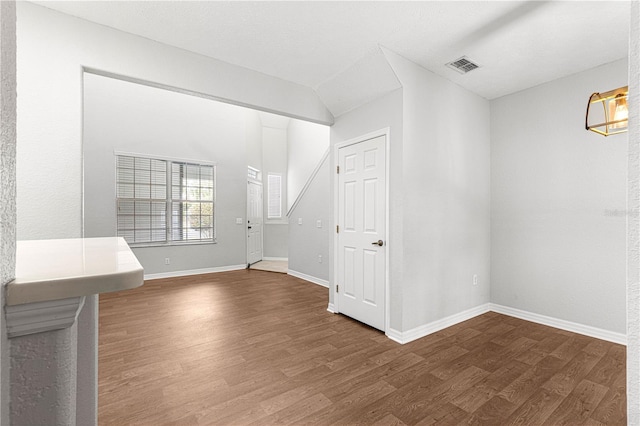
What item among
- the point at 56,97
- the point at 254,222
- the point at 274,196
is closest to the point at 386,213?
the point at 56,97

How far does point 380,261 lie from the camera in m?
3.10

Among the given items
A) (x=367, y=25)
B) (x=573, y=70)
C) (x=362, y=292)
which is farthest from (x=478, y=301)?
(x=367, y=25)

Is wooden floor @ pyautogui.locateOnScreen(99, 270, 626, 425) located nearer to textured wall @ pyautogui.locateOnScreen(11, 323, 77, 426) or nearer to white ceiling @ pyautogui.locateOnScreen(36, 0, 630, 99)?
textured wall @ pyautogui.locateOnScreen(11, 323, 77, 426)

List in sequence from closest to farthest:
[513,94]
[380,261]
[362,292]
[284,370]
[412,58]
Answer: [284,370], [412,58], [380,261], [362,292], [513,94]

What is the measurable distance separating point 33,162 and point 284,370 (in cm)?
242

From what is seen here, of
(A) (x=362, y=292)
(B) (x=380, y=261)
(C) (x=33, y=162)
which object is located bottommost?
(A) (x=362, y=292)

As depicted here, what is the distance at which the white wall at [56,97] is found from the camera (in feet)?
6.73

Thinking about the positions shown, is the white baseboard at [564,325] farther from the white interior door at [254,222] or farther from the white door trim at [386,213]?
the white interior door at [254,222]

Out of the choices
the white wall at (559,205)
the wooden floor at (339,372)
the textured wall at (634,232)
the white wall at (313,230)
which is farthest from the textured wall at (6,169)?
the white wall at (313,230)

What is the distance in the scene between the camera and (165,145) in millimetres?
5688

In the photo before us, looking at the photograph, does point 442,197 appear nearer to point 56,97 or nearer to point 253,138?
point 56,97

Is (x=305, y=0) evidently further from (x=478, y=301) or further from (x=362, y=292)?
(x=478, y=301)

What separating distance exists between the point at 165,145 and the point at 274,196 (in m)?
3.07

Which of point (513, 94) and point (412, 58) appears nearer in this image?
point (412, 58)
